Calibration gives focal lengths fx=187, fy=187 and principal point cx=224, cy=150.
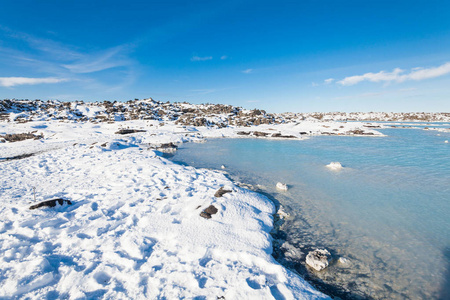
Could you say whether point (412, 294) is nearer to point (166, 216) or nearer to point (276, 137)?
point (166, 216)

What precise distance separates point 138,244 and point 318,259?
4.78m

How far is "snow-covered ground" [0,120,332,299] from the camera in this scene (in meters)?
3.66

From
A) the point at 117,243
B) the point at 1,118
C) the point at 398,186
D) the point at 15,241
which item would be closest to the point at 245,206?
the point at 117,243

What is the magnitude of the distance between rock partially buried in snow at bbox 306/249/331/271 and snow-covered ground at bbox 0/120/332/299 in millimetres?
1051

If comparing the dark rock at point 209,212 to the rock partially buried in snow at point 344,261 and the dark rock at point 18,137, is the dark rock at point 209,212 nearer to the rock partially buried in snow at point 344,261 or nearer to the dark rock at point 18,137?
the rock partially buried in snow at point 344,261

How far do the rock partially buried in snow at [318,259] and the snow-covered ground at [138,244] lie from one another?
1.05 m

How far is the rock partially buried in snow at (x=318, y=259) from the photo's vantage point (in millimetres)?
4848

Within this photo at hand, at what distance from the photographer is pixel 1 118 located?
4119cm

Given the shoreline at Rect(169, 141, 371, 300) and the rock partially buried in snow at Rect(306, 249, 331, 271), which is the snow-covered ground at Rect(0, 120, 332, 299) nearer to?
the shoreline at Rect(169, 141, 371, 300)

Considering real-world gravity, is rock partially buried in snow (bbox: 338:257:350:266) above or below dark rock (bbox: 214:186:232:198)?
below

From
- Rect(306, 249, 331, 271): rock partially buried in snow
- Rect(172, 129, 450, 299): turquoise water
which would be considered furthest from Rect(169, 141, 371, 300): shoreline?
Rect(306, 249, 331, 271): rock partially buried in snow

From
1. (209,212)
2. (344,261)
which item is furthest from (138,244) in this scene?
(344,261)

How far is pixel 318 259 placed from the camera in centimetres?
495

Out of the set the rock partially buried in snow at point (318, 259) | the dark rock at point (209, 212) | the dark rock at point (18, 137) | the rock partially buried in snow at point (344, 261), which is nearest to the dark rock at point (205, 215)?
the dark rock at point (209, 212)
